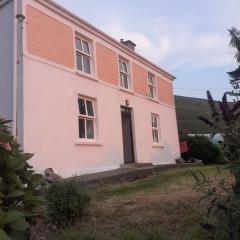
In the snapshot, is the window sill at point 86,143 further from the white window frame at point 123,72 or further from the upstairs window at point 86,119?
the white window frame at point 123,72

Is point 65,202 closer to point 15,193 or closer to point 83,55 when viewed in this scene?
point 15,193

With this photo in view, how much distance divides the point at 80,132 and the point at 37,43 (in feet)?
11.0

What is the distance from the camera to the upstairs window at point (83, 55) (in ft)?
48.3

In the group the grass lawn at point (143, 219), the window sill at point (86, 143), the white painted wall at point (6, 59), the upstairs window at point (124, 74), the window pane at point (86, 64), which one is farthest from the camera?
the upstairs window at point (124, 74)

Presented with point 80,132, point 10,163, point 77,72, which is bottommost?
point 10,163

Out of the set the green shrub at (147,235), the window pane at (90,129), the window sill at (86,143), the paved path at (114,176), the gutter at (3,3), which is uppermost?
the gutter at (3,3)

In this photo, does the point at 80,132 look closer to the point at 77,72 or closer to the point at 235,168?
the point at 77,72

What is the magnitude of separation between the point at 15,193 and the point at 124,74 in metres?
15.6

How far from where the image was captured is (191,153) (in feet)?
79.2

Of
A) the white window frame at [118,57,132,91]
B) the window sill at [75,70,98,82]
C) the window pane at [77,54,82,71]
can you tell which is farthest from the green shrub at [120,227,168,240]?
the white window frame at [118,57,132,91]

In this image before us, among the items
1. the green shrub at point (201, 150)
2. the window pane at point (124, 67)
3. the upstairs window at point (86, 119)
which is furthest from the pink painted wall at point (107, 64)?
the green shrub at point (201, 150)

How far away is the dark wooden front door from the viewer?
680 inches

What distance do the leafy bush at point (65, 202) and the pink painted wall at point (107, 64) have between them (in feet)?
29.4

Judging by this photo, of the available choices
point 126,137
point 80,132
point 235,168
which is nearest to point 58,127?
point 80,132
